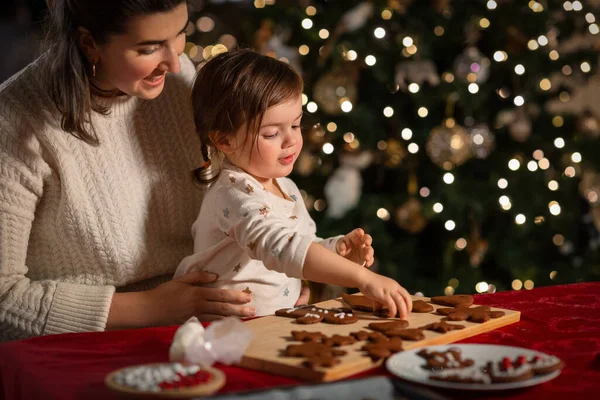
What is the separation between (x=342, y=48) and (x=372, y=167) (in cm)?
58

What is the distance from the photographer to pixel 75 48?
1.57 meters

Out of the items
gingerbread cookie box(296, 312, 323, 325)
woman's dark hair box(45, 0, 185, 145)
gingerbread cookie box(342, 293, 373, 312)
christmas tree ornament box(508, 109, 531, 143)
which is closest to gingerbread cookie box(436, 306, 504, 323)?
gingerbread cookie box(342, 293, 373, 312)

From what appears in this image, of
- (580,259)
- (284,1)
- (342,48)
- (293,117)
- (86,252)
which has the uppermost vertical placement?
(284,1)

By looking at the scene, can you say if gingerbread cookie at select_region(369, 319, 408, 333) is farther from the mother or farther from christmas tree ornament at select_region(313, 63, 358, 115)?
christmas tree ornament at select_region(313, 63, 358, 115)

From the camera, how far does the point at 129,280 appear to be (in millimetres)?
1718

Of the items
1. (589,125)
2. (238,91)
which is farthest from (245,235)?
(589,125)

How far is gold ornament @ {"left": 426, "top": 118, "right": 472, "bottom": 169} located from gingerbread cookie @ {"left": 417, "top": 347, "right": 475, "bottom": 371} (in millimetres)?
2185

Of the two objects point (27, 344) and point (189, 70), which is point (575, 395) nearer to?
point (27, 344)

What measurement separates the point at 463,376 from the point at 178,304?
0.76 meters

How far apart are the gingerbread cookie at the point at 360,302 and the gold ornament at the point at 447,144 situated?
188cm

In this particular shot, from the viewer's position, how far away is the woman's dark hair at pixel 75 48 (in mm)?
1467

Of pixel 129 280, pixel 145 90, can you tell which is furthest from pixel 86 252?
pixel 145 90

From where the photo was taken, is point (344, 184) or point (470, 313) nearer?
point (470, 313)

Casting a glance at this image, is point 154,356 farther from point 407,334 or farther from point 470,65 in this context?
point 470,65
